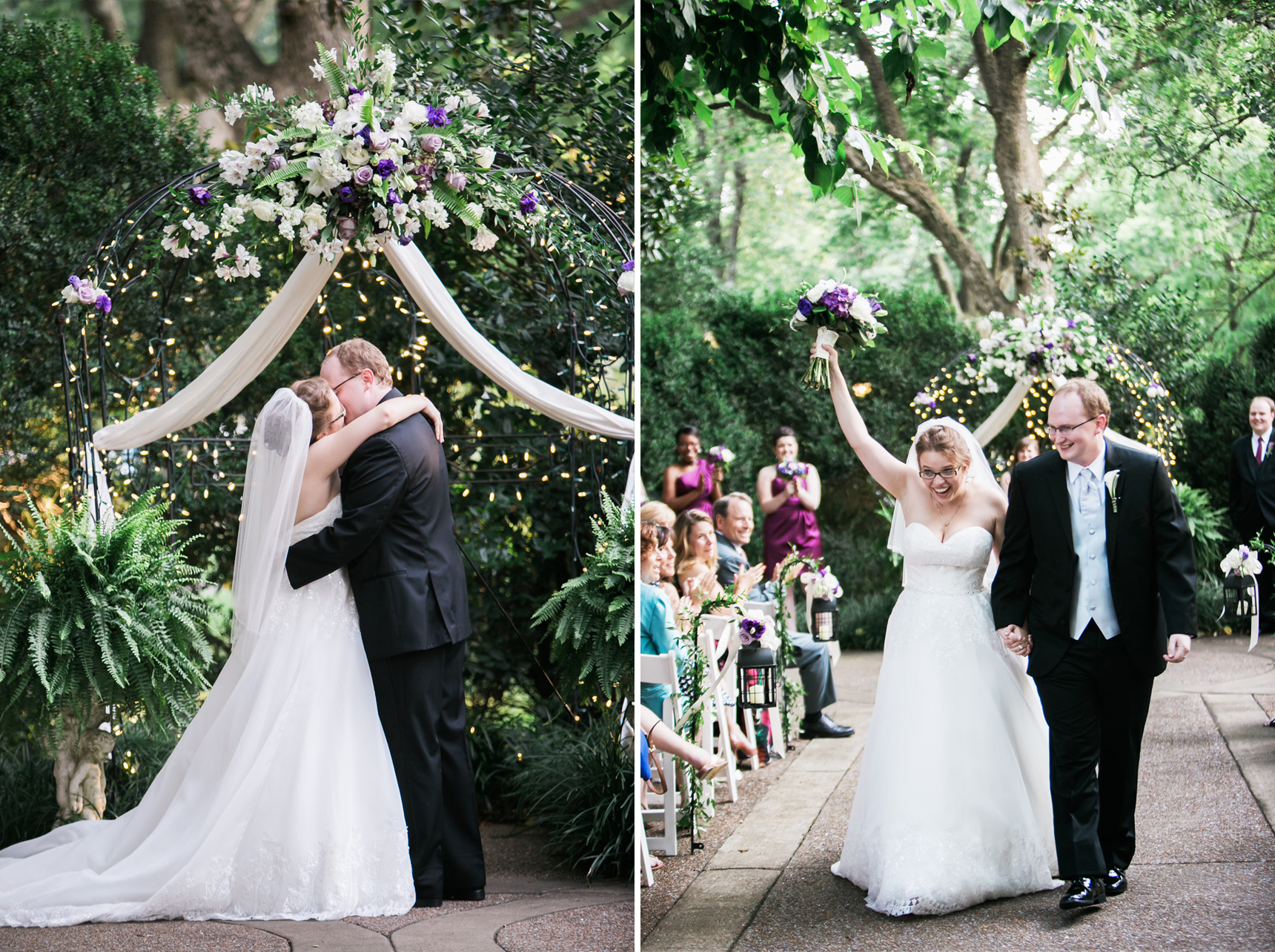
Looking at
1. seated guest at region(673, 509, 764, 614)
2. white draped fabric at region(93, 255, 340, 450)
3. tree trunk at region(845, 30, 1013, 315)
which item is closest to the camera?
white draped fabric at region(93, 255, 340, 450)

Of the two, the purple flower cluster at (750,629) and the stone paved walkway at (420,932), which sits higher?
the purple flower cluster at (750,629)

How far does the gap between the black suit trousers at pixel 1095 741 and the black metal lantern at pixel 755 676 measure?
117cm

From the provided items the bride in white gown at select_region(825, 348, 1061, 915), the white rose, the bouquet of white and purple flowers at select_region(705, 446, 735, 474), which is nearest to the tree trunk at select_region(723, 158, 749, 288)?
the bouquet of white and purple flowers at select_region(705, 446, 735, 474)

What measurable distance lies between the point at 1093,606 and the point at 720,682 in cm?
152

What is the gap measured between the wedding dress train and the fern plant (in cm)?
81

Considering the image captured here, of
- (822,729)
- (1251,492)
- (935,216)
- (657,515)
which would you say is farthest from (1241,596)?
(935,216)

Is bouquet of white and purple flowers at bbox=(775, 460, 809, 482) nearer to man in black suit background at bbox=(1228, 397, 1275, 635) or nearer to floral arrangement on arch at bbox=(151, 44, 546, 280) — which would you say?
man in black suit background at bbox=(1228, 397, 1275, 635)

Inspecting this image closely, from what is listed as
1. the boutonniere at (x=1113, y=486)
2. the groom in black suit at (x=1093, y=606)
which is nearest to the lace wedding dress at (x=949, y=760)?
the groom in black suit at (x=1093, y=606)

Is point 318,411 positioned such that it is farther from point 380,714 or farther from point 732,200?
point 732,200

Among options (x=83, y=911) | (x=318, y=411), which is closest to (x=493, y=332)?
(x=318, y=411)

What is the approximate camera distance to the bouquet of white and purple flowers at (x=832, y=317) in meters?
3.52

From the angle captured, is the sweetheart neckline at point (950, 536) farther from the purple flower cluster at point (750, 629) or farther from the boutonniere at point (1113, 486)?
the purple flower cluster at point (750, 629)

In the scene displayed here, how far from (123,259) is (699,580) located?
2.99 m

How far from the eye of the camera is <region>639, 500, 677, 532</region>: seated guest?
13.9 feet
